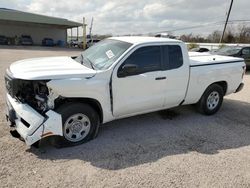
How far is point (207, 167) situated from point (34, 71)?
10.2 feet

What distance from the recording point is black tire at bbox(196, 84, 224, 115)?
20.4 ft

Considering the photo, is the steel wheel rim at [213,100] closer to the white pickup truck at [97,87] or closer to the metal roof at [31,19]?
the white pickup truck at [97,87]

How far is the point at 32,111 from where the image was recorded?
13.1ft

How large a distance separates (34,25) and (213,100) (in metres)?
40.9

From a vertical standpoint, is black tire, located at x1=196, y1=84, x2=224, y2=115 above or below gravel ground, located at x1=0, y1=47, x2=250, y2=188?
above

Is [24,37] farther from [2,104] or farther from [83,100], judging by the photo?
[83,100]

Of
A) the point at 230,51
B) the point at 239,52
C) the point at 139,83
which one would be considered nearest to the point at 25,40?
the point at 230,51

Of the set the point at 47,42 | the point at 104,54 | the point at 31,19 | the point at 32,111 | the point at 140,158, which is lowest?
the point at 140,158

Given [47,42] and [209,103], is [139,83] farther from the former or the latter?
[47,42]

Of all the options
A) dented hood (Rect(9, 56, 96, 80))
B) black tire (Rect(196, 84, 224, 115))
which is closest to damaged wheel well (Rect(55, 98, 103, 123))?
dented hood (Rect(9, 56, 96, 80))

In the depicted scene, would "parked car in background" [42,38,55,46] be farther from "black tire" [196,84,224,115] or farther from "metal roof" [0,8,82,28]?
"black tire" [196,84,224,115]

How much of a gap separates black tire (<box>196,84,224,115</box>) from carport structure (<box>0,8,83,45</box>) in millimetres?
36996

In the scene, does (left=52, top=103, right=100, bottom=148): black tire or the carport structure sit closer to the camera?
(left=52, top=103, right=100, bottom=148): black tire

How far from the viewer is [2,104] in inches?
250
